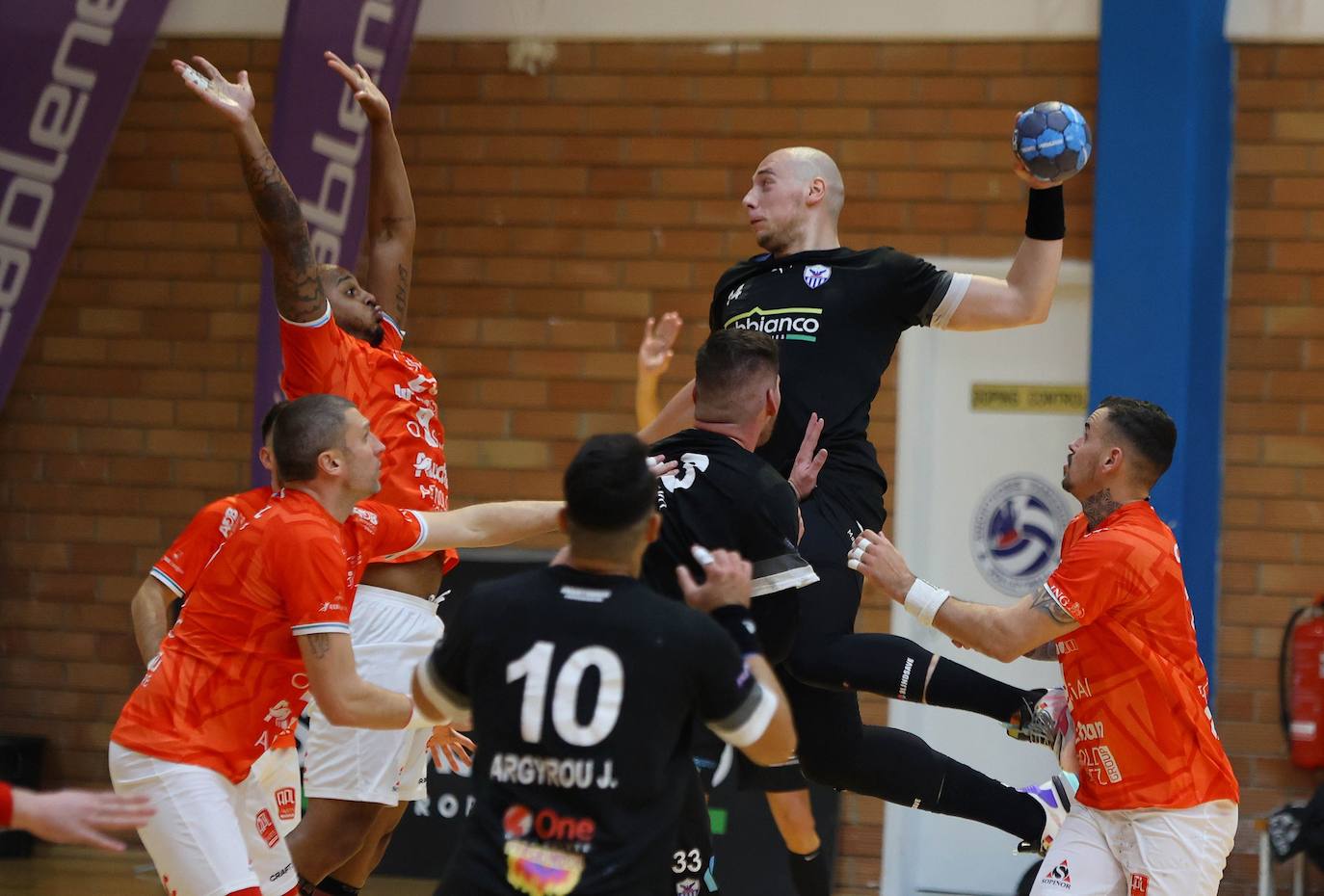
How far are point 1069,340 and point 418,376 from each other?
3871mm

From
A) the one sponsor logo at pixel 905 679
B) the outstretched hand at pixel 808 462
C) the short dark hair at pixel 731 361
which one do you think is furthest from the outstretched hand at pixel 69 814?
the one sponsor logo at pixel 905 679

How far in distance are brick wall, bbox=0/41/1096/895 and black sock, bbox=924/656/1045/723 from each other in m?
3.12

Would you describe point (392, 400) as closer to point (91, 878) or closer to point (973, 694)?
point (973, 694)

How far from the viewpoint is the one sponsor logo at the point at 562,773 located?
10.2ft

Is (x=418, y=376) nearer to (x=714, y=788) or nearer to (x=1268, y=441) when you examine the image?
(x=714, y=788)

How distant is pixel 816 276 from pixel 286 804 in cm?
234

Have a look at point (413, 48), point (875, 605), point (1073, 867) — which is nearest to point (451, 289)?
point (413, 48)

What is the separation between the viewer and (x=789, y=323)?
186 inches

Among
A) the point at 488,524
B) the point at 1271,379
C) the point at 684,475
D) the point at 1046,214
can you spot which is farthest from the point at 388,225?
the point at 1271,379

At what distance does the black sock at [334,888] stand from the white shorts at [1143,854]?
2185mm

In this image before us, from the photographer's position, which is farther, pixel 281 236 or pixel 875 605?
pixel 875 605

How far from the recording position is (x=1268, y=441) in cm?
771

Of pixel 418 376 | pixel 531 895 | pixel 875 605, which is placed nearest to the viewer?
pixel 531 895

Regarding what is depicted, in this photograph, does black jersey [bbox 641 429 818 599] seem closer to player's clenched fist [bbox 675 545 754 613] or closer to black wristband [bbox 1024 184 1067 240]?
player's clenched fist [bbox 675 545 754 613]
